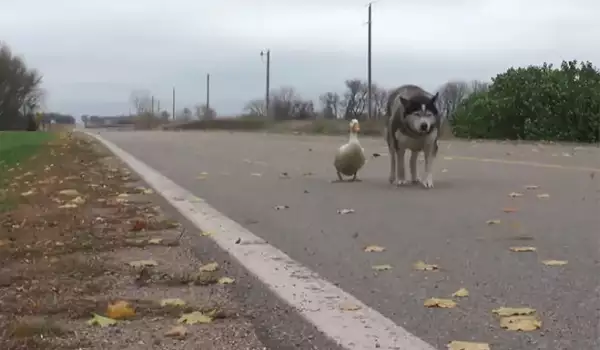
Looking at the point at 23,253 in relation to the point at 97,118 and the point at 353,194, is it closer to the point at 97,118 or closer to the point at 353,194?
the point at 353,194

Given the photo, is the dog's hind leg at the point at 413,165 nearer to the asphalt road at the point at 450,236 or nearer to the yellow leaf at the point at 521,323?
the asphalt road at the point at 450,236

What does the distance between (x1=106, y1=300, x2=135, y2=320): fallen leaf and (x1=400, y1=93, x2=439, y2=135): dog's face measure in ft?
23.1

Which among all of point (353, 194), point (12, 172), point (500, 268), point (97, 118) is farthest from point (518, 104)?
point (97, 118)

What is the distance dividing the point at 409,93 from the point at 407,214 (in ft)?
11.6

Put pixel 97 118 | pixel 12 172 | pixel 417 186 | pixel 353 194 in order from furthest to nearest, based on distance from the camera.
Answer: pixel 97 118
pixel 12 172
pixel 417 186
pixel 353 194

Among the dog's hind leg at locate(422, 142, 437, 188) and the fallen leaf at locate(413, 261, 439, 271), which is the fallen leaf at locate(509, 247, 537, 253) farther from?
the dog's hind leg at locate(422, 142, 437, 188)

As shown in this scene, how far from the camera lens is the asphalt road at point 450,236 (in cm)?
425

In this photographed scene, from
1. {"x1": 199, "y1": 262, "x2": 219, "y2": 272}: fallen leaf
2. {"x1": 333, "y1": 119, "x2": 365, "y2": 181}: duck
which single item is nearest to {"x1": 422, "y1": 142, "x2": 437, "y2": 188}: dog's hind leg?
{"x1": 333, "y1": 119, "x2": 365, "y2": 181}: duck

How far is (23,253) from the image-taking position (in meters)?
6.12

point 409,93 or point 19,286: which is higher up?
point 409,93

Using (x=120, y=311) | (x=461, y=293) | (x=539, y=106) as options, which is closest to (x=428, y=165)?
(x=461, y=293)

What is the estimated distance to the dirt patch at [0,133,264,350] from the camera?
396 centimetres

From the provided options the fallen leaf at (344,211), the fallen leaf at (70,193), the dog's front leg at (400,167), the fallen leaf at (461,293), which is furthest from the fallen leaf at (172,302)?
the dog's front leg at (400,167)

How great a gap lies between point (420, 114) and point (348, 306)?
6841mm
